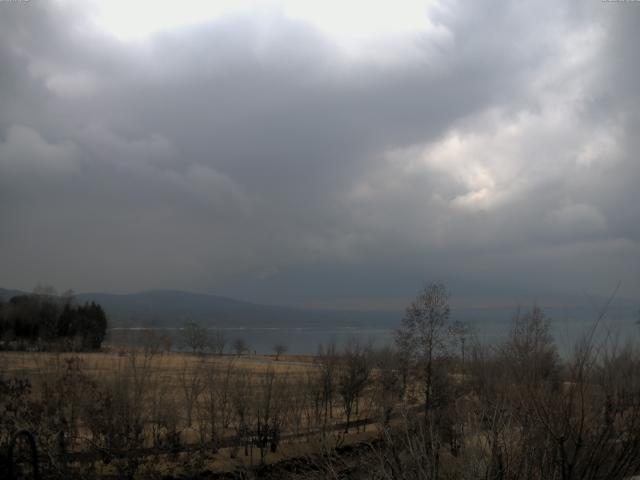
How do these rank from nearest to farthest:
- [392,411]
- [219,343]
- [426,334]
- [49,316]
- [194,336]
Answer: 1. [392,411]
2. [426,334]
3. [219,343]
4. [49,316]
5. [194,336]

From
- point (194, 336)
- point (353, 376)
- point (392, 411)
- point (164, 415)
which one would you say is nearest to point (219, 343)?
point (194, 336)

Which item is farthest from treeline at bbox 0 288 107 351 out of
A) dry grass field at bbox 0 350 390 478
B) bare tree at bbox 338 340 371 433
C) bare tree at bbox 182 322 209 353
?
dry grass field at bbox 0 350 390 478

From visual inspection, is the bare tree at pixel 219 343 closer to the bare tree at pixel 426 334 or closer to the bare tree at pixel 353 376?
the bare tree at pixel 353 376

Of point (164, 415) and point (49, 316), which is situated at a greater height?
point (49, 316)

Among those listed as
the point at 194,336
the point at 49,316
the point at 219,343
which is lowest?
the point at 194,336

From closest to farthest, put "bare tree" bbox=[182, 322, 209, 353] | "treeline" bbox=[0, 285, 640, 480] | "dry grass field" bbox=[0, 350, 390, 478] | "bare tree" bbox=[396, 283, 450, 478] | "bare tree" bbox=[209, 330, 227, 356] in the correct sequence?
"treeline" bbox=[0, 285, 640, 480] < "dry grass field" bbox=[0, 350, 390, 478] < "bare tree" bbox=[396, 283, 450, 478] < "bare tree" bbox=[209, 330, 227, 356] < "bare tree" bbox=[182, 322, 209, 353]

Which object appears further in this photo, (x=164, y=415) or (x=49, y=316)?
(x=49, y=316)

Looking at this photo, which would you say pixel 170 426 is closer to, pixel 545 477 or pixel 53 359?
pixel 53 359

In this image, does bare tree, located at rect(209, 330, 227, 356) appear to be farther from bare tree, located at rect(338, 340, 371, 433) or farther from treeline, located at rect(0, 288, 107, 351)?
bare tree, located at rect(338, 340, 371, 433)

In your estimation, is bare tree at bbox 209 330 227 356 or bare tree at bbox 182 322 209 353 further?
bare tree at bbox 182 322 209 353

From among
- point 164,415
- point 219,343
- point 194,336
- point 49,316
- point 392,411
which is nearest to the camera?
point 164,415

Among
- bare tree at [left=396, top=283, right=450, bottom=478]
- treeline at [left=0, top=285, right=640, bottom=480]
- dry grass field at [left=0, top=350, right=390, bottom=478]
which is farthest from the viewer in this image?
bare tree at [left=396, top=283, right=450, bottom=478]

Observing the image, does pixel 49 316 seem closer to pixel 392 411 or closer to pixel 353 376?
pixel 353 376

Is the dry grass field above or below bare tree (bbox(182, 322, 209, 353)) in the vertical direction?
above
